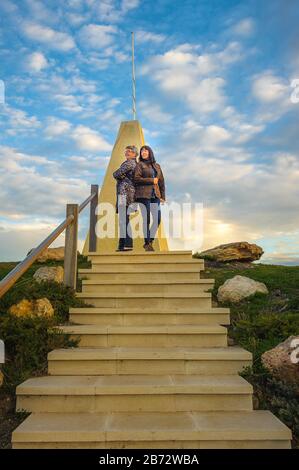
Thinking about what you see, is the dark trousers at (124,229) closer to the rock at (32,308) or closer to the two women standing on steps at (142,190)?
the two women standing on steps at (142,190)

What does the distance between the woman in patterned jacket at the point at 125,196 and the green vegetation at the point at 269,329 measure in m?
1.78

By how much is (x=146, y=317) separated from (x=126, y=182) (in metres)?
3.36

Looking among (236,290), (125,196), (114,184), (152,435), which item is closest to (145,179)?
(125,196)

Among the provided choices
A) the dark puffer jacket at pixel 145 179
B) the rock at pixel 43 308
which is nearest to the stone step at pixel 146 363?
the rock at pixel 43 308

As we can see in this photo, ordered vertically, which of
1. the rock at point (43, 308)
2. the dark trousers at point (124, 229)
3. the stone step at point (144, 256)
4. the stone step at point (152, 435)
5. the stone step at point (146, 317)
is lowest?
the stone step at point (152, 435)

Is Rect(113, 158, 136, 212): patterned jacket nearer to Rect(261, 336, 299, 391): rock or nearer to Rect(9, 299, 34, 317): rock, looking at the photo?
Rect(9, 299, 34, 317): rock

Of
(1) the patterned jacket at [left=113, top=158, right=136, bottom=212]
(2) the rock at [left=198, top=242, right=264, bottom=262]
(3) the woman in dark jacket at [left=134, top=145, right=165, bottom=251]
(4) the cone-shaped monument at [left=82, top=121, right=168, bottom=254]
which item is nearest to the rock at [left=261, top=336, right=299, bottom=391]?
(3) the woman in dark jacket at [left=134, top=145, right=165, bottom=251]

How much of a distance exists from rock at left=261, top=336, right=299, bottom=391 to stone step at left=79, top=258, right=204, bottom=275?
93.8 inches

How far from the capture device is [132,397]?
3.09 meters

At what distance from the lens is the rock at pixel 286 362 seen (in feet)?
10.4
